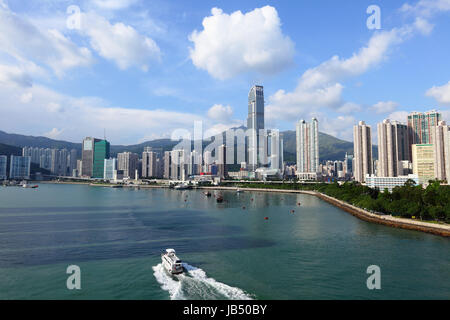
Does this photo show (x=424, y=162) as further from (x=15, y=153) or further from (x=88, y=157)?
(x=15, y=153)

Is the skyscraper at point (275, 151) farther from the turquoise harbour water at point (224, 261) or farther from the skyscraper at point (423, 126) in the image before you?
the turquoise harbour water at point (224, 261)

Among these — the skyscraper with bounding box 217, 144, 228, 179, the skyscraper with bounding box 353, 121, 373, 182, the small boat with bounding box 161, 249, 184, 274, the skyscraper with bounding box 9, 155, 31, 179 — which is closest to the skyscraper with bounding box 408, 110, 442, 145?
the skyscraper with bounding box 353, 121, 373, 182

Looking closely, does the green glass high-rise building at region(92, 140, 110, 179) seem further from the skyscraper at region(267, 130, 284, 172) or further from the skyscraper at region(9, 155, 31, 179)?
the skyscraper at region(267, 130, 284, 172)

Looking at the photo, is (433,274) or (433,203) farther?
(433,203)

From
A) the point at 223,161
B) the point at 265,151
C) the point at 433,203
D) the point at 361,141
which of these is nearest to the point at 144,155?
the point at 223,161

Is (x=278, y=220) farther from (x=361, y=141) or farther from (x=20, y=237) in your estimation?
(x=361, y=141)
